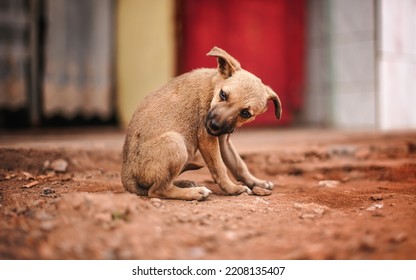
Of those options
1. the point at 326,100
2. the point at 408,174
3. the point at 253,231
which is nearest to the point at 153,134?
the point at 253,231

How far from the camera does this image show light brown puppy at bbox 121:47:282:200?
2.33 meters

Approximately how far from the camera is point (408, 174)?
3418mm

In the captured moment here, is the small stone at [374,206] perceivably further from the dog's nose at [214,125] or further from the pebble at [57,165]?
the pebble at [57,165]

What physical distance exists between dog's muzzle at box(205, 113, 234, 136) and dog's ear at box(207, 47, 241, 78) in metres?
0.32

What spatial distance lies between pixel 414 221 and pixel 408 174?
1.55 metres

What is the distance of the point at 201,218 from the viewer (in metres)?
2.06

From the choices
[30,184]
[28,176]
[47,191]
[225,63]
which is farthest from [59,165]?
[225,63]

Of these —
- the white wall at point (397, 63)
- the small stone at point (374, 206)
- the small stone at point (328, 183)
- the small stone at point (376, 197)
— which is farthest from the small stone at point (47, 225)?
the white wall at point (397, 63)

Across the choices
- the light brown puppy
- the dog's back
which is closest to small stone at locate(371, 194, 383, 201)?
the light brown puppy

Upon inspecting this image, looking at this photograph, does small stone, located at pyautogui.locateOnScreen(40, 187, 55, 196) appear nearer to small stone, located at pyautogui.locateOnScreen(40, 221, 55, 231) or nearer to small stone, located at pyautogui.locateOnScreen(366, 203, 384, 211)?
small stone, located at pyautogui.locateOnScreen(40, 221, 55, 231)

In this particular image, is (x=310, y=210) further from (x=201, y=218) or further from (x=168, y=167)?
(x=168, y=167)

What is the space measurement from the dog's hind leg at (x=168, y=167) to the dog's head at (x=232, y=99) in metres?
0.20

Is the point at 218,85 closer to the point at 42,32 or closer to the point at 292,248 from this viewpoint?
the point at 292,248

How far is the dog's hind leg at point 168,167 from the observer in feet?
7.73
